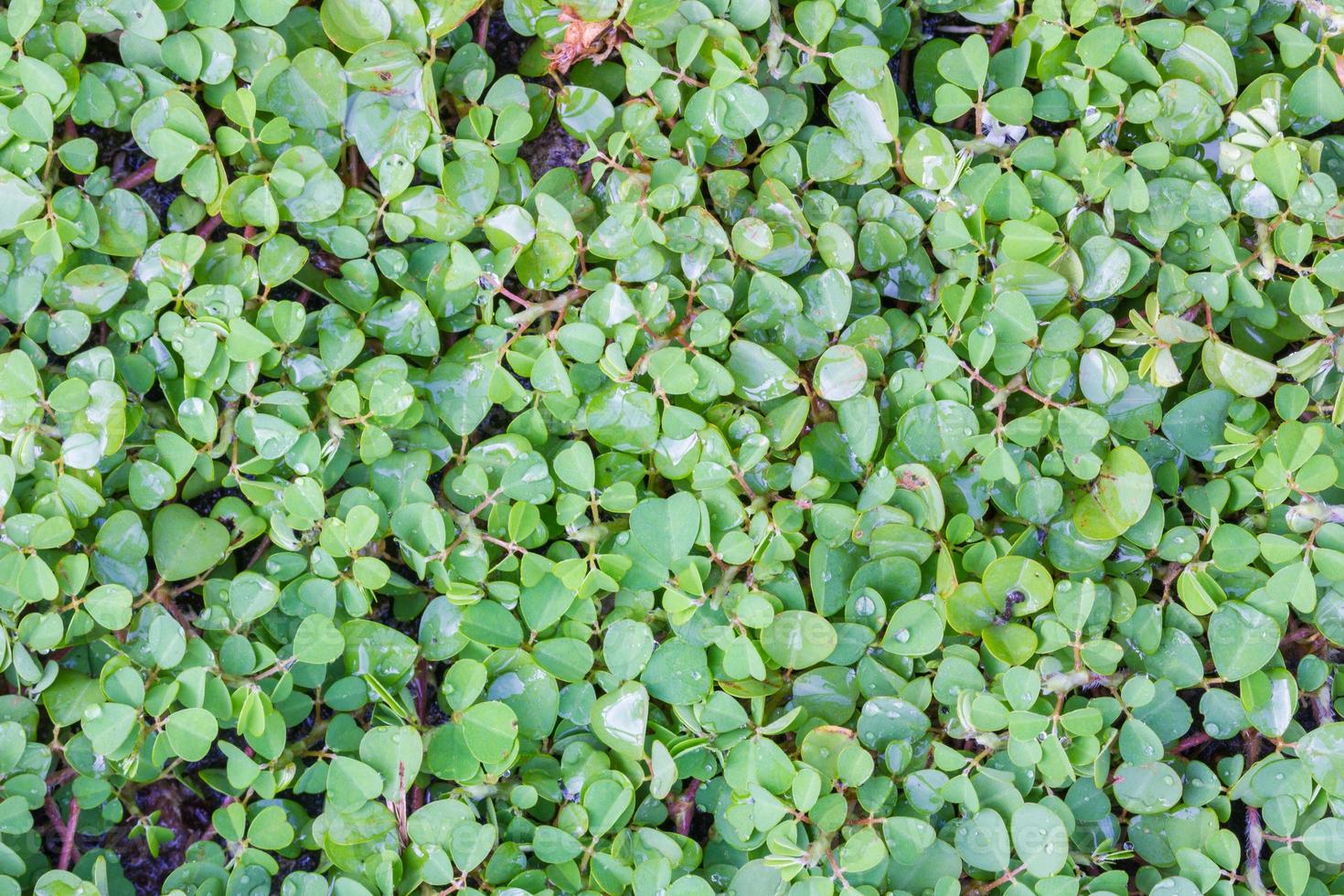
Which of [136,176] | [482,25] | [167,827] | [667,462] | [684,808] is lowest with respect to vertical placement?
[167,827]

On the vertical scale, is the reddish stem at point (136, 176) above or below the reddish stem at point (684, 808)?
above

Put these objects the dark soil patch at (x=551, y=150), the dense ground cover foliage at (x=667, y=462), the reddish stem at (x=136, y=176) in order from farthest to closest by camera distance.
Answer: the dark soil patch at (x=551, y=150)
the reddish stem at (x=136, y=176)
the dense ground cover foliage at (x=667, y=462)

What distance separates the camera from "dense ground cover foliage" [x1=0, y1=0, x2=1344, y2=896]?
4.60ft

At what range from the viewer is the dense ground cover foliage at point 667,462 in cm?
140

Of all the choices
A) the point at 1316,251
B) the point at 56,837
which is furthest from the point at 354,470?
the point at 1316,251

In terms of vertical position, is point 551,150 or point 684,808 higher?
point 551,150

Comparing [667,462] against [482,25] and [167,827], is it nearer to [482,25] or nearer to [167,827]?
[482,25]

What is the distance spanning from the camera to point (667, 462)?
146 centimetres

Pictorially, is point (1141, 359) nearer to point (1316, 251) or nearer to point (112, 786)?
point (1316, 251)

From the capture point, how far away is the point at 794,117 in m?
1.51

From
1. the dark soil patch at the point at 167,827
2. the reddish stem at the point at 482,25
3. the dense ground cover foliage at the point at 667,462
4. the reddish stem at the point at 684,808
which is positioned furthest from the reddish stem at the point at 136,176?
the reddish stem at the point at 684,808

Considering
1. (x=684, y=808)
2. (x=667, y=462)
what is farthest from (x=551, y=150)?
(x=684, y=808)

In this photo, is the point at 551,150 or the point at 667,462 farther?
the point at 551,150

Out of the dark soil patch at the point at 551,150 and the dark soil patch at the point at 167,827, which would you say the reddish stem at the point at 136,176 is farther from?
the dark soil patch at the point at 167,827
